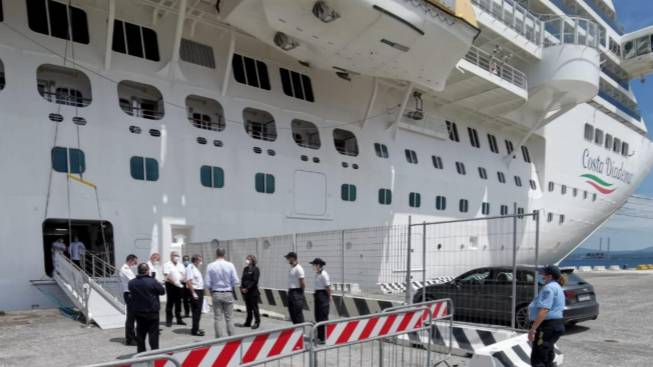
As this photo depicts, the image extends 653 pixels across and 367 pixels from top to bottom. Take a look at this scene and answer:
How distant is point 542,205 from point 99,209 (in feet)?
75.5

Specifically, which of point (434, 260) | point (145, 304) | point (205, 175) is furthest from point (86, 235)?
point (434, 260)

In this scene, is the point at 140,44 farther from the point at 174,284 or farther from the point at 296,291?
the point at 296,291

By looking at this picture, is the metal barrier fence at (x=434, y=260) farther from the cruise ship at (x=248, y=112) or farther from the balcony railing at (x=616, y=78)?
the balcony railing at (x=616, y=78)

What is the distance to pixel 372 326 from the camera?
511cm

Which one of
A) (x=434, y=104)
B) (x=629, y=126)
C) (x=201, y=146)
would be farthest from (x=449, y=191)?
(x=629, y=126)

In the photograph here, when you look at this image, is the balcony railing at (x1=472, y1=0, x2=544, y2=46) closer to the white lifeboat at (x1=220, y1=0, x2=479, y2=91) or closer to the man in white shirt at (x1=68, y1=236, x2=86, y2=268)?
the white lifeboat at (x1=220, y1=0, x2=479, y2=91)

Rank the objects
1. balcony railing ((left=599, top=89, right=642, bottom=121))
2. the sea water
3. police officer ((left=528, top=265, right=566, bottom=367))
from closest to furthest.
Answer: police officer ((left=528, top=265, right=566, bottom=367))
balcony railing ((left=599, top=89, right=642, bottom=121))
the sea water

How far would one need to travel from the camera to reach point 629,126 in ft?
111

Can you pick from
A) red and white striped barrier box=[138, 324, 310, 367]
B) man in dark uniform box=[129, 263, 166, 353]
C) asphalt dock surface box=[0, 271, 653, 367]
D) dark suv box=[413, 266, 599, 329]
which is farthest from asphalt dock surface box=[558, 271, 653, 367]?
man in dark uniform box=[129, 263, 166, 353]

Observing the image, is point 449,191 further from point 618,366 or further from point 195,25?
point 618,366

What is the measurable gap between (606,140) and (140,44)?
2907cm

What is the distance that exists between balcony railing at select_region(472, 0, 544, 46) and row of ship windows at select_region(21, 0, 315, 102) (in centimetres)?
799

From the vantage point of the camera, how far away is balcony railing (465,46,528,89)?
1855cm

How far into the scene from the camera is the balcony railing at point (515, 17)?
19.1 metres
